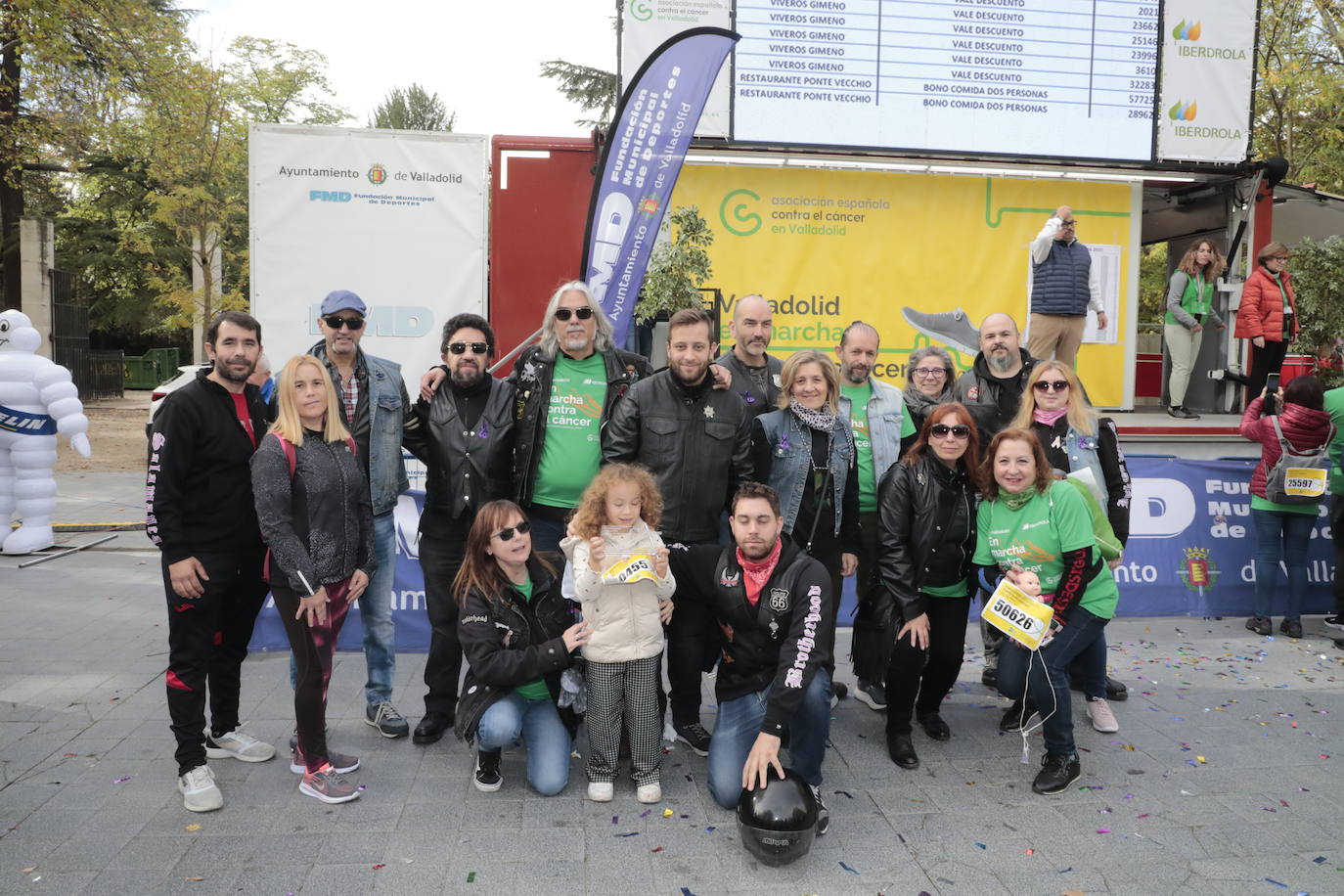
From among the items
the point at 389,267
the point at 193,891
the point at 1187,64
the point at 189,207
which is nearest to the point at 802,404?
the point at 193,891

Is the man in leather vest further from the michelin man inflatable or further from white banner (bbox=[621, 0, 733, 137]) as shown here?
white banner (bbox=[621, 0, 733, 137])

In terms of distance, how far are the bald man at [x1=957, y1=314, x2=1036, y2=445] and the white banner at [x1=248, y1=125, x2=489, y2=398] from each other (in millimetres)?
5907

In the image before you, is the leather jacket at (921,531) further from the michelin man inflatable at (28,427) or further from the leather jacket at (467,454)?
the michelin man inflatable at (28,427)

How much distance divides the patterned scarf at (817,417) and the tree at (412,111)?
45.7m

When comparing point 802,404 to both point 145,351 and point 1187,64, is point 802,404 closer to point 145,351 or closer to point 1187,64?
point 1187,64

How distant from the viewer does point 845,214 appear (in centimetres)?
1048

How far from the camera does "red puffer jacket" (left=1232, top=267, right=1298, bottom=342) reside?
392 inches

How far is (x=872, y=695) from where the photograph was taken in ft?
16.1

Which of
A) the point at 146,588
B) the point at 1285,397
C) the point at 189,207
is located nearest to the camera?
the point at 1285,397

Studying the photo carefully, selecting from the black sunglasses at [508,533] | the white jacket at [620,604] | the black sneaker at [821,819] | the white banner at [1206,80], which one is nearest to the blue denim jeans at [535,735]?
the white jacket at [620,604]

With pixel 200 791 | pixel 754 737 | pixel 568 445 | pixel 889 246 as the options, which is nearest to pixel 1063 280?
pixel 889 246

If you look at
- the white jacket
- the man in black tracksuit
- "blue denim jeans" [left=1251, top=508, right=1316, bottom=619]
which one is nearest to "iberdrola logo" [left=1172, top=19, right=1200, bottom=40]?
"blue denim jeans" [left=1251, top=508, right=1316, bottom=619]

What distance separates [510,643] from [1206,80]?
34.4 ft

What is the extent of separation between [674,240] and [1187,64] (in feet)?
19.9
